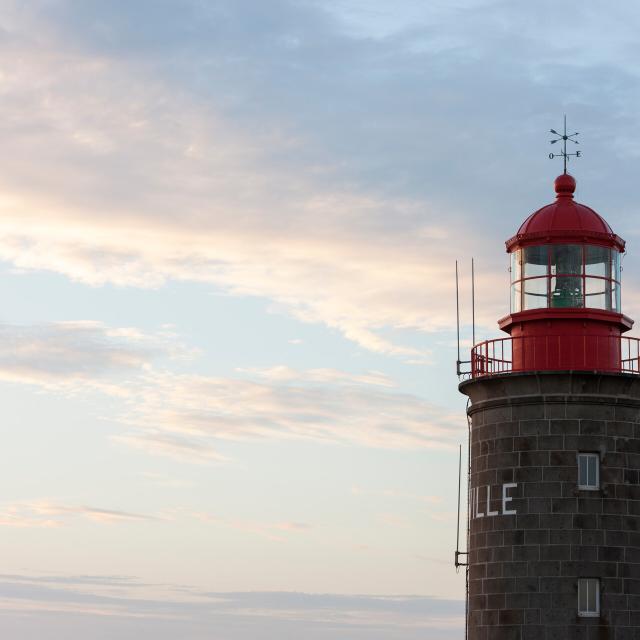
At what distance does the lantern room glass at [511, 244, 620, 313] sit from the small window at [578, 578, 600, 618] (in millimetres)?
7146

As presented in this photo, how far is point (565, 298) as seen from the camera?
42062 millimetres

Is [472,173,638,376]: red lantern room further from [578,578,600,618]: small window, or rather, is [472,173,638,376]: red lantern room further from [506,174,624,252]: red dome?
[578,578,600,618]: small window

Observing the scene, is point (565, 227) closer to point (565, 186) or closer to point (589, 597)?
point (565, 186)

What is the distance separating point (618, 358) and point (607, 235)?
3.28m

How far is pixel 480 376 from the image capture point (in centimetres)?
4272

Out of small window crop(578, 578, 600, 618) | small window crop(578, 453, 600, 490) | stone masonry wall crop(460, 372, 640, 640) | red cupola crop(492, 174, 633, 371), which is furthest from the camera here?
red cupola crop(492, 174, 633, 371)

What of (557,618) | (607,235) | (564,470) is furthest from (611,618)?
(607,235)

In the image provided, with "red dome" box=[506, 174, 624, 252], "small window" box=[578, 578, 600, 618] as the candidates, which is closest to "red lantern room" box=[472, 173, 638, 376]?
"red dome" box=[506, 174, 624, 252]

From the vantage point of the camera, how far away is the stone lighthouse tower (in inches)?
1594

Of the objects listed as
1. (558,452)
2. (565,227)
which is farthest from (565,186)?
(558,452)

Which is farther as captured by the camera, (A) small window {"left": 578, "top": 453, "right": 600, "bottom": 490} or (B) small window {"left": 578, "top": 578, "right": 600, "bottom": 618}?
(A) small window {"left": 578, "top": 453, "right": 600, "bottom": 490}

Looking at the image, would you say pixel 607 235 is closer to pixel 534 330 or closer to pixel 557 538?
pixel 534 330

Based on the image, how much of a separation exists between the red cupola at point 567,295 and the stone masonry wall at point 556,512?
72cm

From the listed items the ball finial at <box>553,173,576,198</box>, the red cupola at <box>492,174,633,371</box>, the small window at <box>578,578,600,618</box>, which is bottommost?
the small window at <box>578,578,600,618</box>
